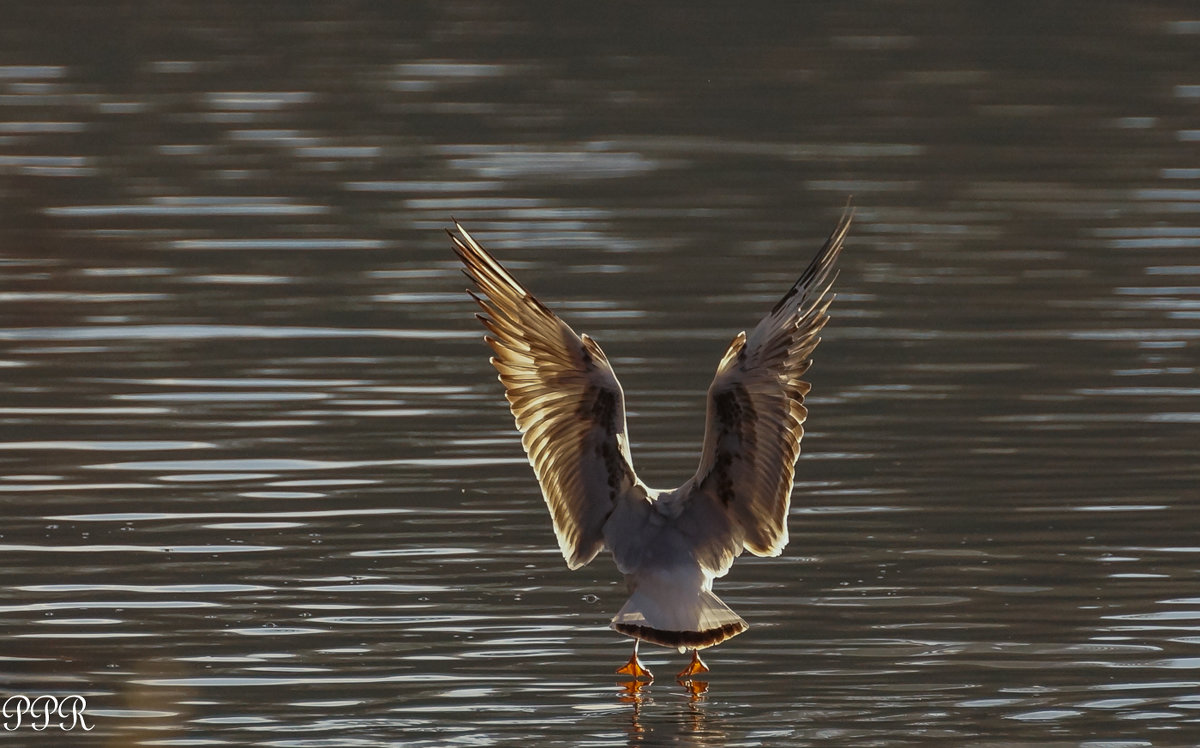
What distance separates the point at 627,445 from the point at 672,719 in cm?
142

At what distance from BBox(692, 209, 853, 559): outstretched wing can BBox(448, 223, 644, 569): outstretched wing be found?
41cm

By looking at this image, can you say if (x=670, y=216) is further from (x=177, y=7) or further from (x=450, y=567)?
(x=177, y=7)

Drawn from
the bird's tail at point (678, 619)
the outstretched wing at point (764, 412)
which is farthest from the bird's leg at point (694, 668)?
the outstretched wing at point (764, 412)

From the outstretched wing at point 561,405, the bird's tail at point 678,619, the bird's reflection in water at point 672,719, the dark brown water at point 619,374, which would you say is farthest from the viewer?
the outstretched wing at point 561,405

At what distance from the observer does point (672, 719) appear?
359 inches

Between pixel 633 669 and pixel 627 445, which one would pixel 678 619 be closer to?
pixel 633 669

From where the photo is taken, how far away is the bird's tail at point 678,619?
916 cm

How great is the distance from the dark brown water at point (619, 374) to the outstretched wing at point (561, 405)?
1.86 feet

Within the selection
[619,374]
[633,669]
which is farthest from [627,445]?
[619,374]

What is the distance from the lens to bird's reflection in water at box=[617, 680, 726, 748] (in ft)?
29.0

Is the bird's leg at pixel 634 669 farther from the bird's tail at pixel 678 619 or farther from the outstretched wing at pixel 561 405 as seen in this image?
the outstretched wing at pixel 561 405

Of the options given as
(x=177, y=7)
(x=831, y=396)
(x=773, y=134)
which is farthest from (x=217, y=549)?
(x=177, y=7)

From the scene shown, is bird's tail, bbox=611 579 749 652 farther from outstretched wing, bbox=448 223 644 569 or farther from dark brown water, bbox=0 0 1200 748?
outstretched wing, bbox=448 223 644 569

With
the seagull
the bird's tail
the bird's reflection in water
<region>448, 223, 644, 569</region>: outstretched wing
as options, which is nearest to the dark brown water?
the bird's reflection in water
